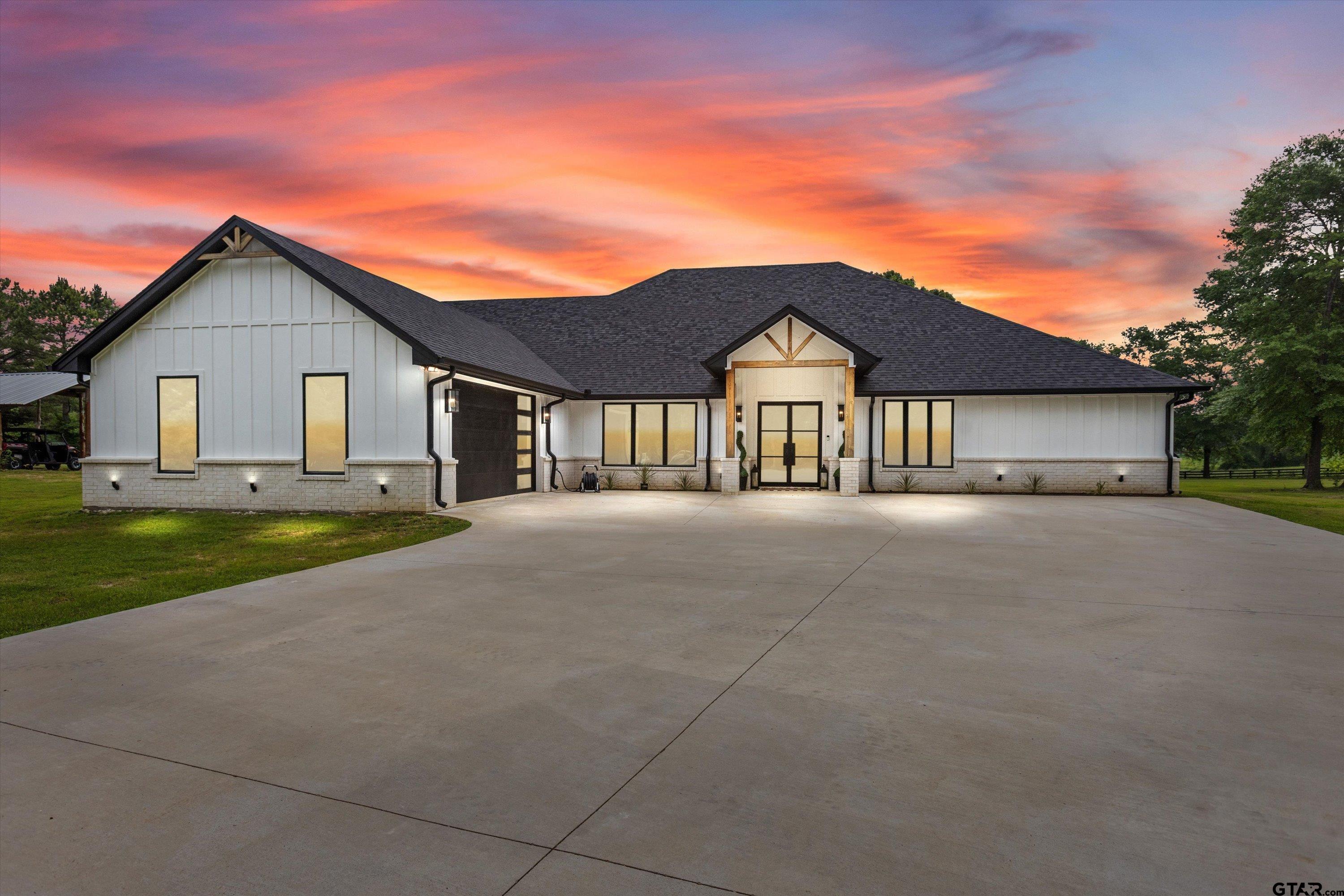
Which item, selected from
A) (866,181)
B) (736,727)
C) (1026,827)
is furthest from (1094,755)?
(866,181)

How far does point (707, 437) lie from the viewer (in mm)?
21250

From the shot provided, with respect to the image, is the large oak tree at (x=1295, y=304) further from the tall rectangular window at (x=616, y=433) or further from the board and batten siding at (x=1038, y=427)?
the tall rectangular window at (x=616, y=433)

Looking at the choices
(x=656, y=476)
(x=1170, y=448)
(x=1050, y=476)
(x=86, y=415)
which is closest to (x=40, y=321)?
(x=86, y=415)

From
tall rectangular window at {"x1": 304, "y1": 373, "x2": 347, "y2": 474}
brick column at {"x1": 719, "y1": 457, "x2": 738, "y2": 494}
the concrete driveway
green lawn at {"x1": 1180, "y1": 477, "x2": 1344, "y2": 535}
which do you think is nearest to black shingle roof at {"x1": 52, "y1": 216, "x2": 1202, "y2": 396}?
tall rectangular window at {"x1": 304, "y1": 373, "x2": 347, "y2": 474}

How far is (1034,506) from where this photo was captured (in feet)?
51.5

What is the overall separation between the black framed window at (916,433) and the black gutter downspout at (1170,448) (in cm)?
599

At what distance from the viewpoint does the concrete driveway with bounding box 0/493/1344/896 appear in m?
2.31

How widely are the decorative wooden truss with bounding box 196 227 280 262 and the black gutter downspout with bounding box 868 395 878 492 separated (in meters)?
16.4

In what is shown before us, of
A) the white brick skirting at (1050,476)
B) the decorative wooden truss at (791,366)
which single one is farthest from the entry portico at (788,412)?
the white brick skirting at (1050,476)

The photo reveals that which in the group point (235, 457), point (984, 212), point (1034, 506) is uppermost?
point (984, 212)

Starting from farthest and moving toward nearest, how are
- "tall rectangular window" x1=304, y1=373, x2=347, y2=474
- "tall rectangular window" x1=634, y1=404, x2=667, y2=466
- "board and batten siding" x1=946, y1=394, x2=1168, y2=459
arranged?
"tall rectangular window" x1=634, y1=404, x2=667, y2=466
"board and batten siding" x1=946, y1=394, x2=1168, y2=459
"tall rectangular window" x1=304, y1=373, x2=347, y2=474

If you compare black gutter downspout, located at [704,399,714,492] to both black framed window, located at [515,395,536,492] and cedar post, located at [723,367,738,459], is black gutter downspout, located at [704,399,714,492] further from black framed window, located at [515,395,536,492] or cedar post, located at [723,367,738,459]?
black framed window, located at [515,395,536,492]

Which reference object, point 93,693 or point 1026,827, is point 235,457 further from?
point 1026,827

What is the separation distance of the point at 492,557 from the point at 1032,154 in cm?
1689
